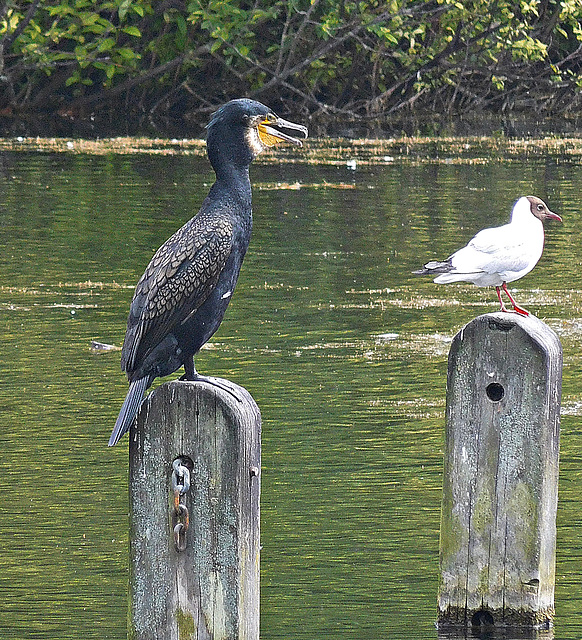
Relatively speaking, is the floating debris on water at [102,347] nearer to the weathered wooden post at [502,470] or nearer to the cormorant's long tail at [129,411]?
the weathered wooden post at [502,470]

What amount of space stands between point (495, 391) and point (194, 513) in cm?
115

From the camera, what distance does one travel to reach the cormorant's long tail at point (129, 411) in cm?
379

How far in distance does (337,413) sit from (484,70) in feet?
60.6

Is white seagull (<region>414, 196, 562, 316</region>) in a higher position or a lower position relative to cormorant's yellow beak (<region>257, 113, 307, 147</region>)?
lower

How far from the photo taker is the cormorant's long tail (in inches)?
149

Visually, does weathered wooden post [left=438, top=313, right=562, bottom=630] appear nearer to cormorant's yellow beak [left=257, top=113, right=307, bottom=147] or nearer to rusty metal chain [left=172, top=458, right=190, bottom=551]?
cormorant's yellow beak [left=257, top=113, right=307, bottom=147]

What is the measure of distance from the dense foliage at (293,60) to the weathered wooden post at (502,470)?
1765 centimetres

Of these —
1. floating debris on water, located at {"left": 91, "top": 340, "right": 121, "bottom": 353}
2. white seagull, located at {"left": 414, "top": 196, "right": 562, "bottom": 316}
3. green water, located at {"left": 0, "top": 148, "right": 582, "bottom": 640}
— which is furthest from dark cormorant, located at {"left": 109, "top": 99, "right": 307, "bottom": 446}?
floating debris on water, located at {"left": 91, "top": 340, "right": 121, "bottom": 353}

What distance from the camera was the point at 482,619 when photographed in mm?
4445

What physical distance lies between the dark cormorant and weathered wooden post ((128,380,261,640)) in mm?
516

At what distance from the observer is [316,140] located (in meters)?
21.2

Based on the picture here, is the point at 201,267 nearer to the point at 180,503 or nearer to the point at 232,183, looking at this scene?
the point at 232,183

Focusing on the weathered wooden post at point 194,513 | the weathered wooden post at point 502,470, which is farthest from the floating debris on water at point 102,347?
the weathered wooden post at point 194,513

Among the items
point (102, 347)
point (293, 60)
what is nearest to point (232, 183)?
point (102, 347)
